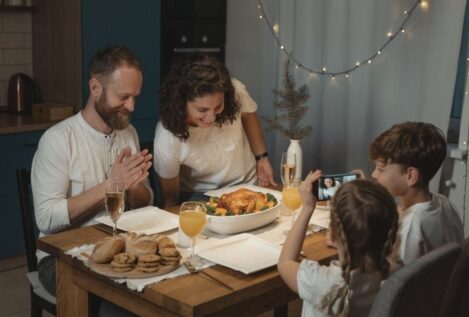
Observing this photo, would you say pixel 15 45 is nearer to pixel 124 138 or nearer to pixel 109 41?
pixel 109 41

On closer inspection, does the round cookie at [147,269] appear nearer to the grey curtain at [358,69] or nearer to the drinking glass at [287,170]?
the drinking glass at [287,170]

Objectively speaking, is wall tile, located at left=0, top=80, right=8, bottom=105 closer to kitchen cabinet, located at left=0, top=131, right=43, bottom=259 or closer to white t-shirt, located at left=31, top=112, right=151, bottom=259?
kitchen cabinet, located at left=0, top=131, right=43, bottom=259

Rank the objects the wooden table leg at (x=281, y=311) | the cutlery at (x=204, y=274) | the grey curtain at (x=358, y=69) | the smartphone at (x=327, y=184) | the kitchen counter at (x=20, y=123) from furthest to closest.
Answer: the kitchen counter at (x=20, y=123) → the grey curtain at (x=358, y=69) → the wooden table leg at (x=281, y=311) → the smartphone at (x=327, y=184) → the cutlery at (x=204, y=274)

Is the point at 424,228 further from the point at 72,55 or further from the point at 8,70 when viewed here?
the point at 8,70

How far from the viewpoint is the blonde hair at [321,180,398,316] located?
1.80 metres

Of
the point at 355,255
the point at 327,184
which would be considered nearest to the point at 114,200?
the point at 327,184

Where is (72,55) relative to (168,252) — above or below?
above

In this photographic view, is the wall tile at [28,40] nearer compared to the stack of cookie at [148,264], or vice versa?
the stack of cookie at [148,264]

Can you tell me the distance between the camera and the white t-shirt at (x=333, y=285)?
71.6 inches

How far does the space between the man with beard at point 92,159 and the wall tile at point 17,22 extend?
1.84 metres

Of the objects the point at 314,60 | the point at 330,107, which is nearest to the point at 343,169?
the point at 330,107

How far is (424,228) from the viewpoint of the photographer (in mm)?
2197

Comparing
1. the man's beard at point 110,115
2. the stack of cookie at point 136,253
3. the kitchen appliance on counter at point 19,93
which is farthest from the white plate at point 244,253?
the kitchen appliance on counter at point 19,93

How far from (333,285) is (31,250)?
1265 millimetres
